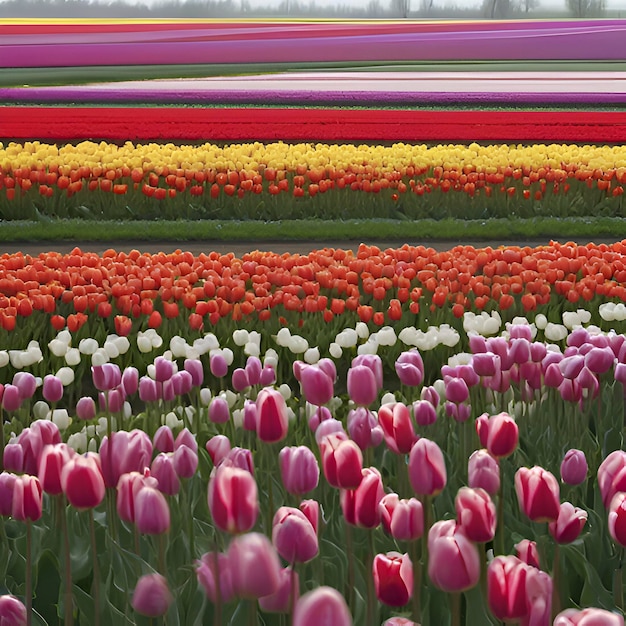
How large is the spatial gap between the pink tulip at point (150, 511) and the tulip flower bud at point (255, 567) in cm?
51

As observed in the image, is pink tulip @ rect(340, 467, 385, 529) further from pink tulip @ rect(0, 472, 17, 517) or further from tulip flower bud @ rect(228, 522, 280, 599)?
pink tulip @ rect(0, 472, 17, 517)

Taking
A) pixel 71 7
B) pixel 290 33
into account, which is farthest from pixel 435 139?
pixel 71 7

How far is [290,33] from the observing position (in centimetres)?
3694

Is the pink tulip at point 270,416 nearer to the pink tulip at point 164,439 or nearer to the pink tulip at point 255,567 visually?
the pink tulip at point 164,439

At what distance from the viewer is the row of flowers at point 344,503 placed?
152 cm

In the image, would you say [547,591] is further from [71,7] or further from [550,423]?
[71,7]

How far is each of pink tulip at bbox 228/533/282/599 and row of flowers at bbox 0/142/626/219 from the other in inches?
420

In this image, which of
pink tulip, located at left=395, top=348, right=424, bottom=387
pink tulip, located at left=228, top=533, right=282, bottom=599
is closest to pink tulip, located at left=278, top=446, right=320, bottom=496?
pink tulip, located at left=228, top=533, right=282, bottom=599

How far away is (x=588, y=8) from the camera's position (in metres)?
47.6

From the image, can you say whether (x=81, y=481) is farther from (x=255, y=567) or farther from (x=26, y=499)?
(x=255, y=567)

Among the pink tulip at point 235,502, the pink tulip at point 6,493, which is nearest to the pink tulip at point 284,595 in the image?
the pink tulip at point 235,502

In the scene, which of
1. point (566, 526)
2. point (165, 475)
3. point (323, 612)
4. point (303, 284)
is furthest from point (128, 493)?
point (303, 284)

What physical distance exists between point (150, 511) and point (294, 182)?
409 inches

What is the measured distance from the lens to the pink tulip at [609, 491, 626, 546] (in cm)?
164
